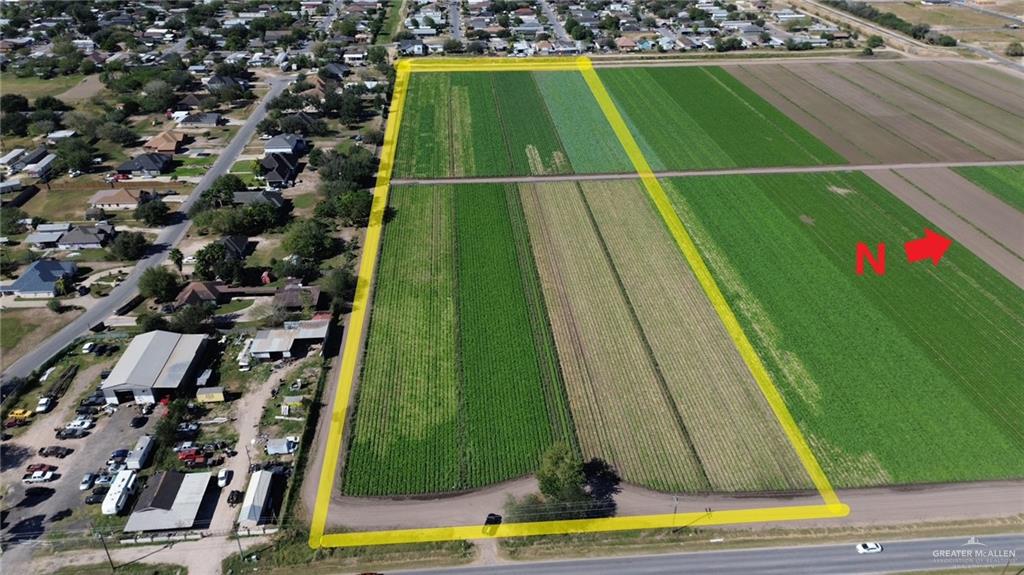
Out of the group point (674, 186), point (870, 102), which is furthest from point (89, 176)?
point (870, 102)

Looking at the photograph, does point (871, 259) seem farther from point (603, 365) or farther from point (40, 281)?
point (40, 281)

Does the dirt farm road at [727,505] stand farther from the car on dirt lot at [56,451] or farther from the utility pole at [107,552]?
the car on dirt lot at [56,451]

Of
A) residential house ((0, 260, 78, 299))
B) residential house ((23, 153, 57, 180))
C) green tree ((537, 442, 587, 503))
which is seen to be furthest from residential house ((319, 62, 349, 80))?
green tree ((537, 442, 587, 503))

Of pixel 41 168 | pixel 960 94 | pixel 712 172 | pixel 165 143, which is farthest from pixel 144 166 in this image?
pixel 960 94

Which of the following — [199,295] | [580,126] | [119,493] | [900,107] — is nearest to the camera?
[119,493]

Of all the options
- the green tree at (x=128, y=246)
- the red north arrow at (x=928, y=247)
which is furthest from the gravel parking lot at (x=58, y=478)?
the red north arrow at (x=928, y=247)

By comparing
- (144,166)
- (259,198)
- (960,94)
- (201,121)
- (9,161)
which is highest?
(960,94)
